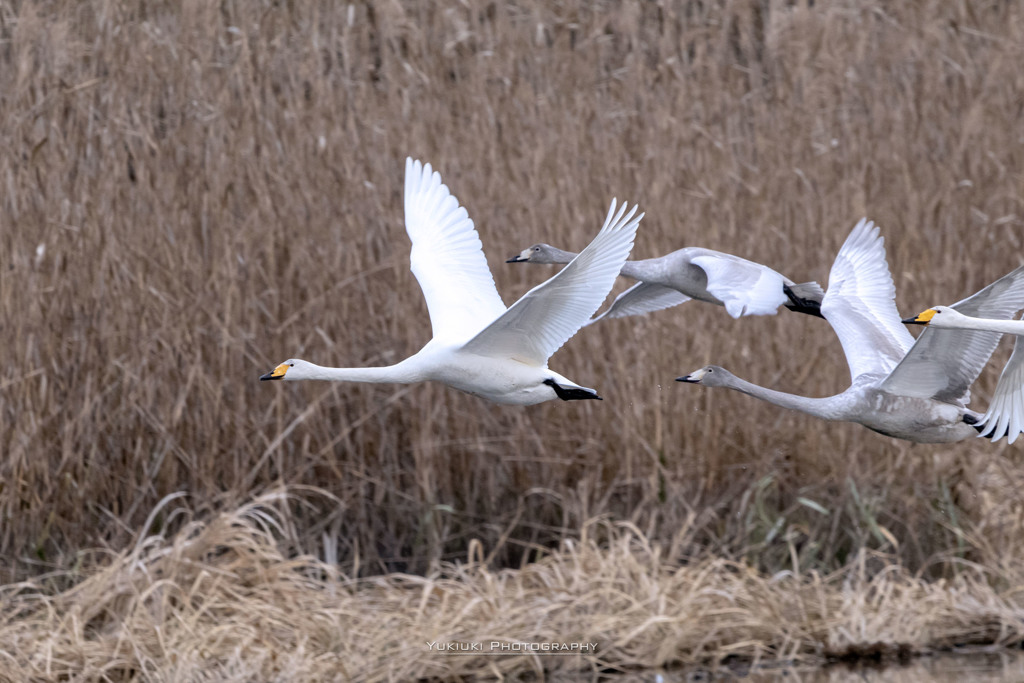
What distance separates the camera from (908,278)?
267 inches

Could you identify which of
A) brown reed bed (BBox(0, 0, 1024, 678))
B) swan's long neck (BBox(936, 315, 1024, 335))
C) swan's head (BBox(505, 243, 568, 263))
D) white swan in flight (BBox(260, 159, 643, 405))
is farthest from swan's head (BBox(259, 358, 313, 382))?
swan's long neck (BBox(936, 315, 1024, 335))

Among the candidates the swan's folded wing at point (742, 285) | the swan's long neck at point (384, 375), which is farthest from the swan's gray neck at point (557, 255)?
the swan's long neck at point (384, 375)

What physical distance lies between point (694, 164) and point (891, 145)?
114 cm

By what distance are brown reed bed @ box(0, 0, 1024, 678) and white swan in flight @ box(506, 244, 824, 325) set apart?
820 millimetres

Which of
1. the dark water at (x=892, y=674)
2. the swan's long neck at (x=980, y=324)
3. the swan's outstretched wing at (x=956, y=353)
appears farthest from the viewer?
the dark water at (x=892, y=674)

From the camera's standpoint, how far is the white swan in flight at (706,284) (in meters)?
4.56

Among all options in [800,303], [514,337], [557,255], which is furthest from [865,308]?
[514,337]

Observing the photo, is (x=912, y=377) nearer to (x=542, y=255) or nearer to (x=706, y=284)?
(x=706, y=284)

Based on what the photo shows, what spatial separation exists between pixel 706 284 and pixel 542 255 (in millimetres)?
838

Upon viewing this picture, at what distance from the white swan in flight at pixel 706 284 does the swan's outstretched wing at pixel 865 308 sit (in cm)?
10

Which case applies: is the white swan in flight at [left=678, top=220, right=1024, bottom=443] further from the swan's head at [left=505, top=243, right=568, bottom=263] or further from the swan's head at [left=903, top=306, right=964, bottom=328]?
the swan's head at [left=505, top=243, right=568, bottom=263]

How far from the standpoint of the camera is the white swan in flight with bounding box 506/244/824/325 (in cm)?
456

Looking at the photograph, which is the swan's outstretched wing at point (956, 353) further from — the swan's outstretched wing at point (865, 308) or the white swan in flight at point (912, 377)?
the swan's outstretched wing at point (865, 308)

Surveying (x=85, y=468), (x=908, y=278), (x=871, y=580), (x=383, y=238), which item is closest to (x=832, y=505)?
(x=871, y=580)
